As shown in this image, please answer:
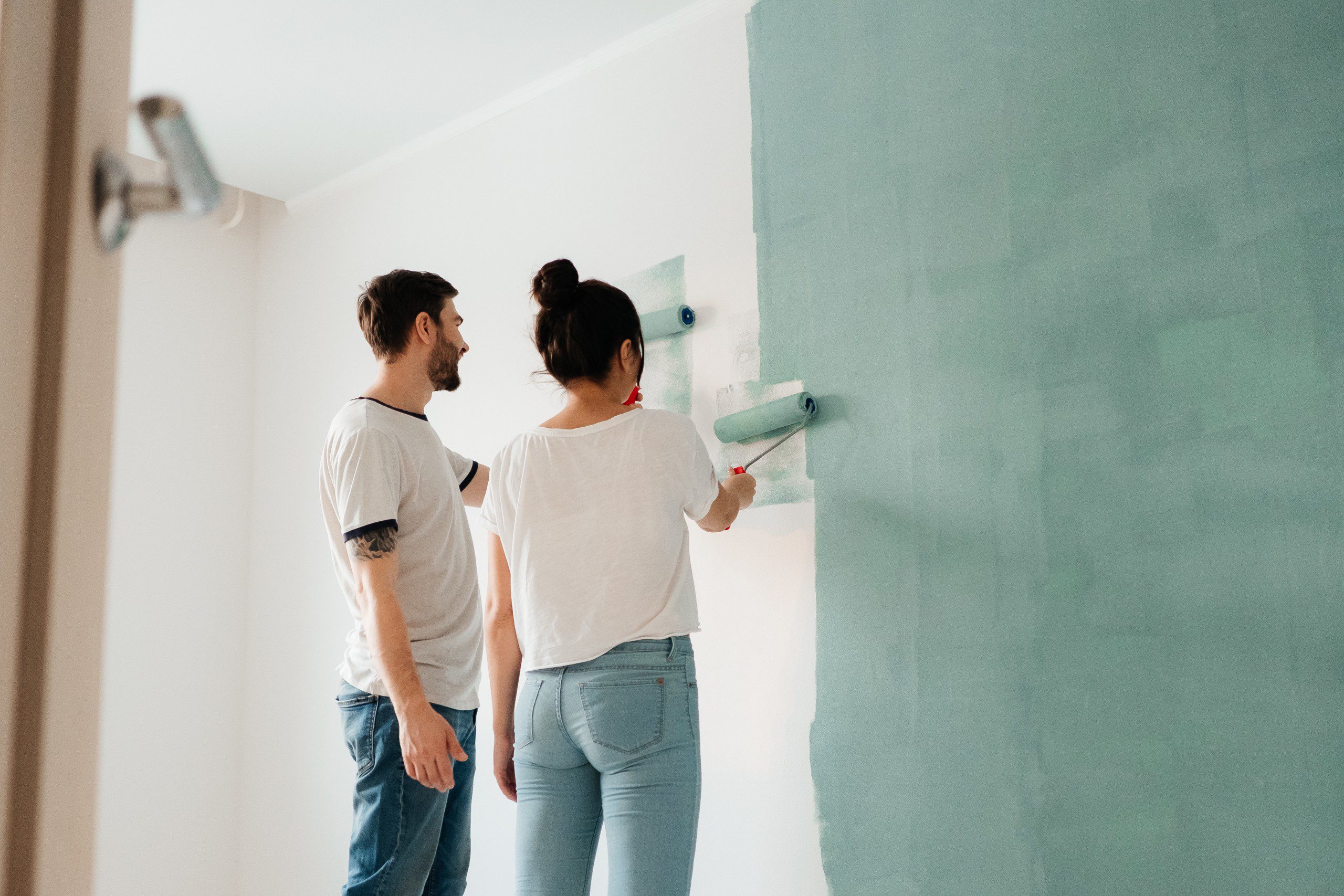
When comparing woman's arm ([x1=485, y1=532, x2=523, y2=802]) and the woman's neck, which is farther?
woman's arm ([x1=485, y1=532, x2=523, y2=802])

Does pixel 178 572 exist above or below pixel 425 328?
below

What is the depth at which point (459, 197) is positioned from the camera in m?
2.48

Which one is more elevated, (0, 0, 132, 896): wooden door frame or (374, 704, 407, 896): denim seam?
(0, 0, 132, 896): wooden door frame

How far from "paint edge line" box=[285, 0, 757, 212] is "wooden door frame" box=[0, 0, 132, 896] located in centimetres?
170

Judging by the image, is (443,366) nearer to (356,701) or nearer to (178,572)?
(356,701)

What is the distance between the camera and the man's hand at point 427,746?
133cm

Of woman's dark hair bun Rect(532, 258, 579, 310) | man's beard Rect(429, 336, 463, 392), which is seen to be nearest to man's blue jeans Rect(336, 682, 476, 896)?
man's beard Rect(429, 336, 463, 392)

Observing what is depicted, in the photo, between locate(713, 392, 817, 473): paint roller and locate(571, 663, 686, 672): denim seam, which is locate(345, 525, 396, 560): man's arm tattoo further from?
locate(713, 392, 817, 473): paint roller

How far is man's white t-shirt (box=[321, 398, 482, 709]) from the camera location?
1459mm

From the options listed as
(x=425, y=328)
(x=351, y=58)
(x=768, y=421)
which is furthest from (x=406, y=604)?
(x=351, y=58)

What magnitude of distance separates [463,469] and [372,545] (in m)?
0.44

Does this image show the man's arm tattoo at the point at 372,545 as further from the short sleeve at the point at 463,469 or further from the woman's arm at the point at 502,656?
the short sleeve at the point at 463,469

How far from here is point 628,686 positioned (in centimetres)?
124

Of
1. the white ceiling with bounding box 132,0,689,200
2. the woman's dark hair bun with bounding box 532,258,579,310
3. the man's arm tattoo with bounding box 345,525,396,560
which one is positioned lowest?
the man's arm tattoo with bounding box 345,525,396,560
